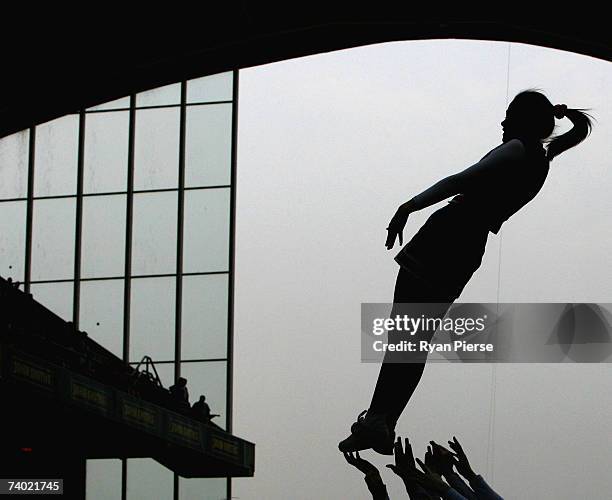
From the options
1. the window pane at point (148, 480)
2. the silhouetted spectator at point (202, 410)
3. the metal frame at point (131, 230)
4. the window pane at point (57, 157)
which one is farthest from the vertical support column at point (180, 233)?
the window pane at point (57, 157)

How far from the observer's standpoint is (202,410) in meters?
26.1

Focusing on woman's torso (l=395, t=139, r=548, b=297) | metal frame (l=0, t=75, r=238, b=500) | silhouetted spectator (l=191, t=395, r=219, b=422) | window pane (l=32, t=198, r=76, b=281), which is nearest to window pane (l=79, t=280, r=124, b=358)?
metal frame (l=0, t=75, r=238, b=500)

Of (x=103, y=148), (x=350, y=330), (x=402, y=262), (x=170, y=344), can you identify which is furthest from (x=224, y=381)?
(x=402, y=262)

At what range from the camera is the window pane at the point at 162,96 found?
Answer: 29031 mm

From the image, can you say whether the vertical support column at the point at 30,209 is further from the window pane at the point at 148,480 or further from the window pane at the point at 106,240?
the window pane at the point at 148,480

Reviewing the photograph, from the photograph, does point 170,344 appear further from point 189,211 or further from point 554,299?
point 554,299

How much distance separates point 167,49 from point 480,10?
6.68 meters

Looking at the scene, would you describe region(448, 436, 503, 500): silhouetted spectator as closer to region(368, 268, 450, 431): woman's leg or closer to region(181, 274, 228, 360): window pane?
region(368, 268, 450, 431): woman's leg

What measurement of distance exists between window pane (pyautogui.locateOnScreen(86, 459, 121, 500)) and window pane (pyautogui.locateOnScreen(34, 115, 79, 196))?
6614mm

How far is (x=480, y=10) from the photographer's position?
78.3 feet

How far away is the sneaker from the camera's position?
716cm

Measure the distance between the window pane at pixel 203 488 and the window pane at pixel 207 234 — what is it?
16.0 feet

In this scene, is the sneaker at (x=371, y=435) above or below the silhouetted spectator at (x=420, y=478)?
above

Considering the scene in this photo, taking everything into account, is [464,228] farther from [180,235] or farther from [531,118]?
[180,235]
